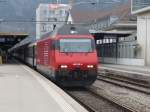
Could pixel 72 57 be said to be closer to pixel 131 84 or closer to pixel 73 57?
pixel 73 57

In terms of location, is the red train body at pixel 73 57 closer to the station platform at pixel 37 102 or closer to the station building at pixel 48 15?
the station platform at pixel 37 102

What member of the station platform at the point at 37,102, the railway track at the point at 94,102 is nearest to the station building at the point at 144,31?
the railway track at the point at 94,102

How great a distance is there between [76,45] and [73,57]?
71 cm

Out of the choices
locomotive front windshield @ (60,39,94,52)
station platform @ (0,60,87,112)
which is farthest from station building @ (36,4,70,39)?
station platform @ (0,60,87,112)

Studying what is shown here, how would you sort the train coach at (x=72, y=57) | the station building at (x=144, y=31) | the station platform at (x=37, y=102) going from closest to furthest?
the station platform at (x=37, y=102) < the train coach at (x=72, y=57) < the station building at (x=144, y=31)

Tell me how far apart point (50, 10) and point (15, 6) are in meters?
7.82

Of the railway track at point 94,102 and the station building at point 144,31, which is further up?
the station building at point 144,31

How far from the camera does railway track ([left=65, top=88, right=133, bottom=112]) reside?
1710cm

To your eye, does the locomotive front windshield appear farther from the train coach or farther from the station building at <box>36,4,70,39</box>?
the station building at <box>36,4,70,39</box>

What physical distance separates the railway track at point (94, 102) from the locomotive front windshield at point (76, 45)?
75.5 inches

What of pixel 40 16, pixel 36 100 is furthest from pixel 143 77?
pixel 40 16

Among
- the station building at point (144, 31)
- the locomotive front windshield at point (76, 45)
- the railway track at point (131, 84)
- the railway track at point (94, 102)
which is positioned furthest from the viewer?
the station building at point (144, 31)

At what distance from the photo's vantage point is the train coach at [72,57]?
23406 mm

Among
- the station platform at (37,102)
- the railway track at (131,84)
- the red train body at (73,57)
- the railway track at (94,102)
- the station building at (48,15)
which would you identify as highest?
the station building at (48,15)
